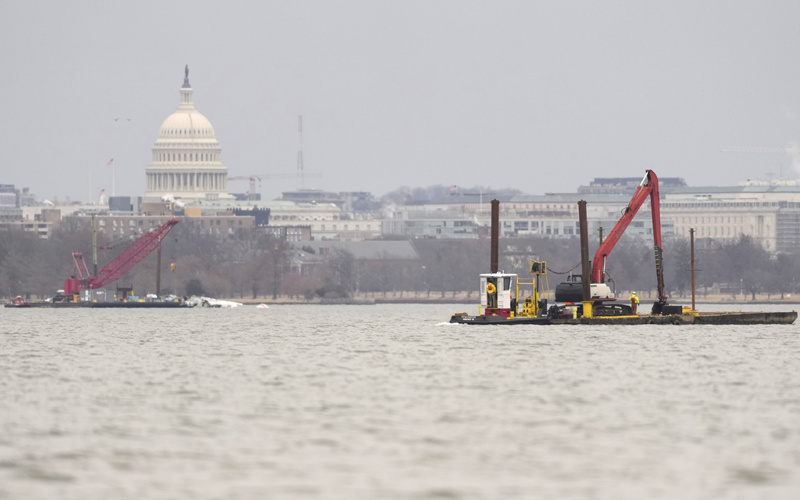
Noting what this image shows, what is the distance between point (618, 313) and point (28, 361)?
34830 millimetres

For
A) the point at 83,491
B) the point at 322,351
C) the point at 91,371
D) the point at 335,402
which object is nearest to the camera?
the point at 83,491

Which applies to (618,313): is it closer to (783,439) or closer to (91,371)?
(91,371)

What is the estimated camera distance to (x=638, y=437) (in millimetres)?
43469

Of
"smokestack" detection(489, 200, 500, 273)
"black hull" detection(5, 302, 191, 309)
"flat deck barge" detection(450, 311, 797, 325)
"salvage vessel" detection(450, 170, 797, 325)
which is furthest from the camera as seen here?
"black hull" detection(5, 302, 191, 309)

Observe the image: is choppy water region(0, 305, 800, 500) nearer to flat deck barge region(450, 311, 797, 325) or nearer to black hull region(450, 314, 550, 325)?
black hull region(450, 314, 550, 325)

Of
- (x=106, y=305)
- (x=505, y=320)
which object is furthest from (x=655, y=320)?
(x=106, y=305)

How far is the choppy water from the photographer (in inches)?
1476

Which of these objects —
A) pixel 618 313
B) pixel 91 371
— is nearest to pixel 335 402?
pixel 91 371

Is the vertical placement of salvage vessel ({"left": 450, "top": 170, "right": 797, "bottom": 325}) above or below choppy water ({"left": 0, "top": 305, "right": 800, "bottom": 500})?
above

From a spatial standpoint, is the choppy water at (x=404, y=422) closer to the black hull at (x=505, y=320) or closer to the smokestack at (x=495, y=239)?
the black hull at (x=505, y=320)

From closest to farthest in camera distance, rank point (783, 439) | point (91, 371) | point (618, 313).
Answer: point (783, 439), point (91, 371), point (618, 313)

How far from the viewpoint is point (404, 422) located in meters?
46.2

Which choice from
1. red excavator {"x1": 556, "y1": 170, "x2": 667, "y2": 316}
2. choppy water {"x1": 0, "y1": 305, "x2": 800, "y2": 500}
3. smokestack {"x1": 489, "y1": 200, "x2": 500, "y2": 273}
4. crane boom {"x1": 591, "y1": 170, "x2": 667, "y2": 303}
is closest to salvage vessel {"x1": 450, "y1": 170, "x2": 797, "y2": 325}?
red excavator {"x1": 556, "y1": 170, "x2": 667, "y2": 316}

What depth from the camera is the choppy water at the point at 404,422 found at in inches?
1476
